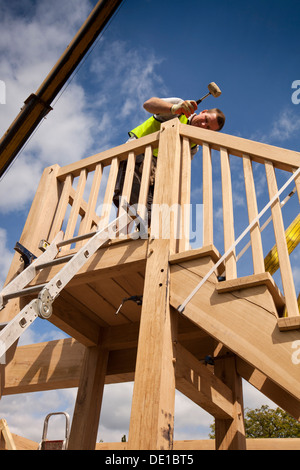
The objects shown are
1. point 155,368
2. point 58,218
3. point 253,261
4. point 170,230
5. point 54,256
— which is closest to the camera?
point 155,368

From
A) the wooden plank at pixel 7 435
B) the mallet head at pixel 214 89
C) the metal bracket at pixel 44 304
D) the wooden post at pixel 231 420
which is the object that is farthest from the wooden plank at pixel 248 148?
the wooden plank at pixel 7 435

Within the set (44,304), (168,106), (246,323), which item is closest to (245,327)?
(246,323)

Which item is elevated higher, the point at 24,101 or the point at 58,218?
Result: the point at 24,101

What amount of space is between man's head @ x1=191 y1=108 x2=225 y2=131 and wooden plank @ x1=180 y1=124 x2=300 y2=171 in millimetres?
1079

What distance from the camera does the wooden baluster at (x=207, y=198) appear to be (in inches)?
93.0

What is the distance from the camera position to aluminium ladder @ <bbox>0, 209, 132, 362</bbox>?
6.36ft

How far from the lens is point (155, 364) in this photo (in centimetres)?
192

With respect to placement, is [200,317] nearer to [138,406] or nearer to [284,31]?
[138,406]

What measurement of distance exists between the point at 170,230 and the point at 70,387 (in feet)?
7.39

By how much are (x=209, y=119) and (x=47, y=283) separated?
2.50m

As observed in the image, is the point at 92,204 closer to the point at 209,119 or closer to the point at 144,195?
the point at 144,195

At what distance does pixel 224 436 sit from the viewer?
2775mm

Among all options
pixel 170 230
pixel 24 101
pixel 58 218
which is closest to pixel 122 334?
pixel 58 218

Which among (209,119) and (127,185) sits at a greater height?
(209,119)
